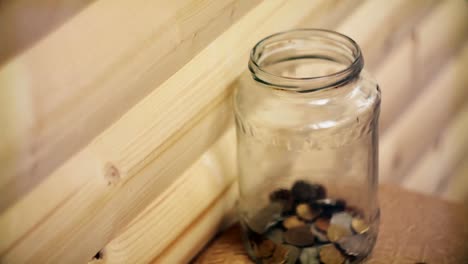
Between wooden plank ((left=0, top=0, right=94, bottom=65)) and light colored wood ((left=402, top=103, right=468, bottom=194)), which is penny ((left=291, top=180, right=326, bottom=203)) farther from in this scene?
light colored wood ((left=402, top=103, right=468, bottom=194))

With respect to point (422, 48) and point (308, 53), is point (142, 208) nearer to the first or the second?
point (308, 53)

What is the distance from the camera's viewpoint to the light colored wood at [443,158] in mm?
1521

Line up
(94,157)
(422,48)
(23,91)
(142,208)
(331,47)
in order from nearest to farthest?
(23,91) < (94,157) < (142,208) < (331,47) < (422,48)

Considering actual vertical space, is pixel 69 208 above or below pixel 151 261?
above

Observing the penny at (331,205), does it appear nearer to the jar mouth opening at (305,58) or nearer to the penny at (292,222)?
the penny at (292,222)

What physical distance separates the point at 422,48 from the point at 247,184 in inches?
25.6

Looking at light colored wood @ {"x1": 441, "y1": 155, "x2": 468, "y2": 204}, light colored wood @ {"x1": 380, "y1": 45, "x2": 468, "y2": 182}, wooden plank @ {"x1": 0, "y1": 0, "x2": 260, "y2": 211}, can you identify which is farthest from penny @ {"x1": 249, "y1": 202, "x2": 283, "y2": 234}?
light colored wood @ {"x1": 441, "y1": 155, "x2": 468, "y2": 204}

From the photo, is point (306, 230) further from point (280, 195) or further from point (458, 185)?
point (458, 185)

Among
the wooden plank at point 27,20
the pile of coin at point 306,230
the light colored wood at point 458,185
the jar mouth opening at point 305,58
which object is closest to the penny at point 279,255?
the pile of coin at point 306,230

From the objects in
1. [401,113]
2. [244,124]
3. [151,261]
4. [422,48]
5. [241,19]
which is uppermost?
[241,19]

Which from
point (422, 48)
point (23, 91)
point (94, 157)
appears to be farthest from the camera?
point (422, 48)

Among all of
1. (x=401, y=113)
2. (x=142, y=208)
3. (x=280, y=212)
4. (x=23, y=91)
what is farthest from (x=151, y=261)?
(x=401, y=113)

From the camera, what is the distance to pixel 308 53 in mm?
874

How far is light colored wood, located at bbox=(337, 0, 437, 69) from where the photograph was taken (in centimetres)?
110
